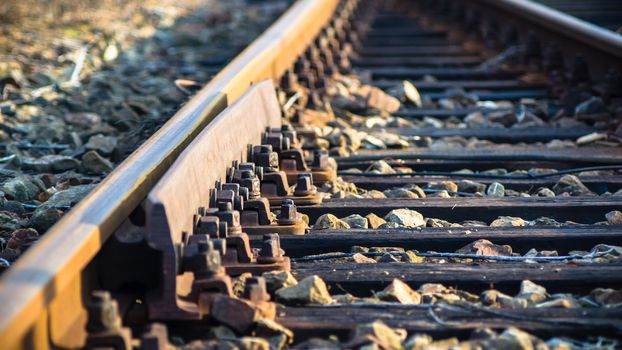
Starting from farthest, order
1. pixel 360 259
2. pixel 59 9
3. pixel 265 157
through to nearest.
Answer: pixel 59 9, pixel 265 157, pixel 360 259

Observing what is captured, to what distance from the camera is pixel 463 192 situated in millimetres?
4129

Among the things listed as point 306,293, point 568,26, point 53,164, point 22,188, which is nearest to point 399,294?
point 306,293

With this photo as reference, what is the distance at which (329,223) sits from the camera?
11.7 feet

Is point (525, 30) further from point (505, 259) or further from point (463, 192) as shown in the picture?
point (505, 259)

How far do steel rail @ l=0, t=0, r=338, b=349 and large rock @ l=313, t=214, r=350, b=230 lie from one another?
53cm

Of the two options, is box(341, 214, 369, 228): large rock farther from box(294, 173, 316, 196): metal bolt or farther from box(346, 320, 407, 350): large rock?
box(346, 320, 407, 350): large rock

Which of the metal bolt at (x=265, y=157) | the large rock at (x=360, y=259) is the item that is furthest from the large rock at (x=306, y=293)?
the metal bolt at (x=265, y=157)

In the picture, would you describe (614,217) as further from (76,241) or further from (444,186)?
(76,241)

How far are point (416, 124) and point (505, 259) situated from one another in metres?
2.54

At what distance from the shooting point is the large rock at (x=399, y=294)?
2766mm

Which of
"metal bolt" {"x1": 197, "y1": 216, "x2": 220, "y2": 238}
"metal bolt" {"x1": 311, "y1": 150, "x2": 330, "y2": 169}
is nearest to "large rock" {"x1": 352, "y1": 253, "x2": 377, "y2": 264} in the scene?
"metal bolt" {"x1": 197, "y1": 216, "x2": 220, "y2": 238}

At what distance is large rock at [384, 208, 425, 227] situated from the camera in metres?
3.61

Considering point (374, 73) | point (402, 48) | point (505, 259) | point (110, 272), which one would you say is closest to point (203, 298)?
point (110, 272)

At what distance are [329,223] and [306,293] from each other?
861 mm
